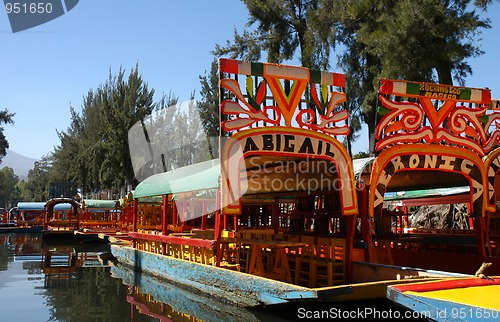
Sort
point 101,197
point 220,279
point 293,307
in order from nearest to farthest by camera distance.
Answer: point 293,307
point 220,279
point 101,197

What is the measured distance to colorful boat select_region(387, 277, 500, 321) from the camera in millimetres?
4859

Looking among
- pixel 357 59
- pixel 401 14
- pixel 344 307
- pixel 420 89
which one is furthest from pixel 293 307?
pixel 357 59

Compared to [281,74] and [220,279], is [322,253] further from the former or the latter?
[281,74]

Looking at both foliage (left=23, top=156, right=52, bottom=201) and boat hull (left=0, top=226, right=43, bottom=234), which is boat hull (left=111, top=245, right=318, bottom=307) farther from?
foliage (left=23, top=156, right=52, bottom=201)

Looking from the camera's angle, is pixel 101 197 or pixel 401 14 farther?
pixel 101 197

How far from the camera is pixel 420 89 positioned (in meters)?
9.85

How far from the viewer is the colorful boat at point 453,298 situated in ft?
15.9

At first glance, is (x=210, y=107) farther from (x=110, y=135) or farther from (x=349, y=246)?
(x=349, y=246)

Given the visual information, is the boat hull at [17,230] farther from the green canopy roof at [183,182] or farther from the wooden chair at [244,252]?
the wooden chair at [244,252]

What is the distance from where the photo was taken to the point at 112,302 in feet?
39.0

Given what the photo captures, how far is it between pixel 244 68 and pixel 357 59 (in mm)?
14063

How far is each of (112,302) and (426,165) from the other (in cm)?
753

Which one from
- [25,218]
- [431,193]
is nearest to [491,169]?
[431,193]

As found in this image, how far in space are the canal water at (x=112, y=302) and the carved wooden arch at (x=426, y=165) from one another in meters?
2.37
